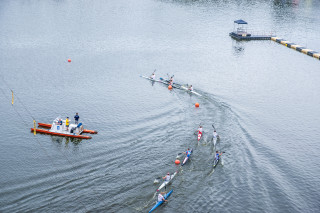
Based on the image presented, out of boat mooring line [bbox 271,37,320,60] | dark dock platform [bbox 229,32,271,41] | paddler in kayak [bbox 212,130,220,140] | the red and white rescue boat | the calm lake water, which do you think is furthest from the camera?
dark dock platform [bbox 229,32,271,41]

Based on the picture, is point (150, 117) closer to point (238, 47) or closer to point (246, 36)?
point (238, 47)

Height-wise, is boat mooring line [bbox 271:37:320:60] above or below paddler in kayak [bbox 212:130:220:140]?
above

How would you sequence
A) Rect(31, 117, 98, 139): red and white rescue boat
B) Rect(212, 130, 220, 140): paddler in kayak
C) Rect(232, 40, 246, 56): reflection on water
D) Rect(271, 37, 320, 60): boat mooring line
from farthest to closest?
Rect(232, 40, 246, 56): reflection on water < Rect(271, 37, 320, 60): boat mooring line < Rect(31, 117, 98, 139): red and white rescue boat < Rect(212, 130, 220, 140): paddler in kayak

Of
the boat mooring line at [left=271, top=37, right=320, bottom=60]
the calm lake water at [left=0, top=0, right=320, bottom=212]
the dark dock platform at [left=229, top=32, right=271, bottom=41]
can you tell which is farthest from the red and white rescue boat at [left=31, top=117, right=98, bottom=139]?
the dark dock platform at [left=229, top=32, right=271, bottom=41]

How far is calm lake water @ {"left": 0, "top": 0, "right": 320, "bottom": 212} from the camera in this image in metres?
42.1

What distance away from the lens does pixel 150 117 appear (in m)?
60.3

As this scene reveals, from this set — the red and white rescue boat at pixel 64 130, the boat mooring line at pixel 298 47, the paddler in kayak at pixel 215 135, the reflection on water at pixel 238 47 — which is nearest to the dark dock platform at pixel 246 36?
the boat mooring line at pixel 298 47

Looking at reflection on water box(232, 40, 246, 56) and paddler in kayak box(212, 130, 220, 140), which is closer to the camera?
paddler in kayak box(212, 130, 220, 140)

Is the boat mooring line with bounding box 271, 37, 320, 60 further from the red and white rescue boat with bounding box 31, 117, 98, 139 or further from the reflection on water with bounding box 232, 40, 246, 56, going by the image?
the red and white rescue boat with bounding box 31, 117, 98, 139

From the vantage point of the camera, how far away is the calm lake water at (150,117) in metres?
42.1

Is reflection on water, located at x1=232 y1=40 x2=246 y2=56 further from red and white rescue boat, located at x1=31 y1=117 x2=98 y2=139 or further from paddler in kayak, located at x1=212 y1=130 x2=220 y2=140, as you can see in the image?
red and white rescue boat, located at x1=31 y1=117 x2=98 y2=139

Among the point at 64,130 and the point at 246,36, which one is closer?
the point at 64,130

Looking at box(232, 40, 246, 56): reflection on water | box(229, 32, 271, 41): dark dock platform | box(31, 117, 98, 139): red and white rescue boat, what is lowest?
box(31, 117, 98, 139): red and white rescue boat

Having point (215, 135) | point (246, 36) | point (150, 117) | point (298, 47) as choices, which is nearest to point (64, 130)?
point (150, 117)
